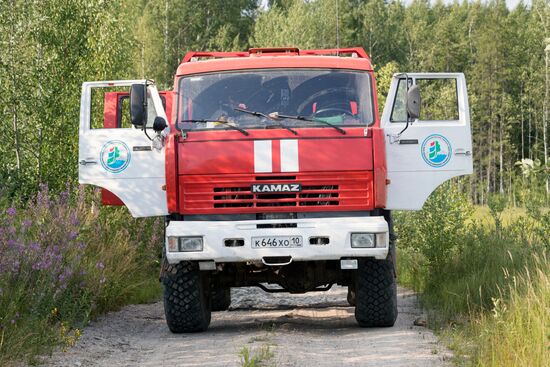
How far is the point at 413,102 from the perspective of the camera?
10.2m

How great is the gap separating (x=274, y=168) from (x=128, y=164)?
153 cm

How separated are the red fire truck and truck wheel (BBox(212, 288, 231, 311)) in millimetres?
1335

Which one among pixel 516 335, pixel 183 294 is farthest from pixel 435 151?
pixel 516 335

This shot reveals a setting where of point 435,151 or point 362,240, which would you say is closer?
point 362,240

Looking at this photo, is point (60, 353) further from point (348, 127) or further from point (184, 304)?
point (348, 127)

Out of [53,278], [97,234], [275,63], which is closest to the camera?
[53,278]

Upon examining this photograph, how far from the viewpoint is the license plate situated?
32.3 feet

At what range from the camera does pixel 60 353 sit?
8961 millimetres

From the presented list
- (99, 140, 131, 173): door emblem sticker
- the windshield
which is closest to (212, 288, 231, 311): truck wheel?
(99, 140, 131, 173): door emblem sticker

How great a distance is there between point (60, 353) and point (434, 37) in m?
65.8

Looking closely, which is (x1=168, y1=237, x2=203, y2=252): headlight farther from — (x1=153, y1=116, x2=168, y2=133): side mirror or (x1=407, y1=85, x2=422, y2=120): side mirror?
(x1=407, y1=85, x2=422, y2=120): side mirror

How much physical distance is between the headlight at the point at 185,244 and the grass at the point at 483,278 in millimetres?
2336

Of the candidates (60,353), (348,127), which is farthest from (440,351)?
(60,353)

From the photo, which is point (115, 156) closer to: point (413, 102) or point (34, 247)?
point (34, 247)
